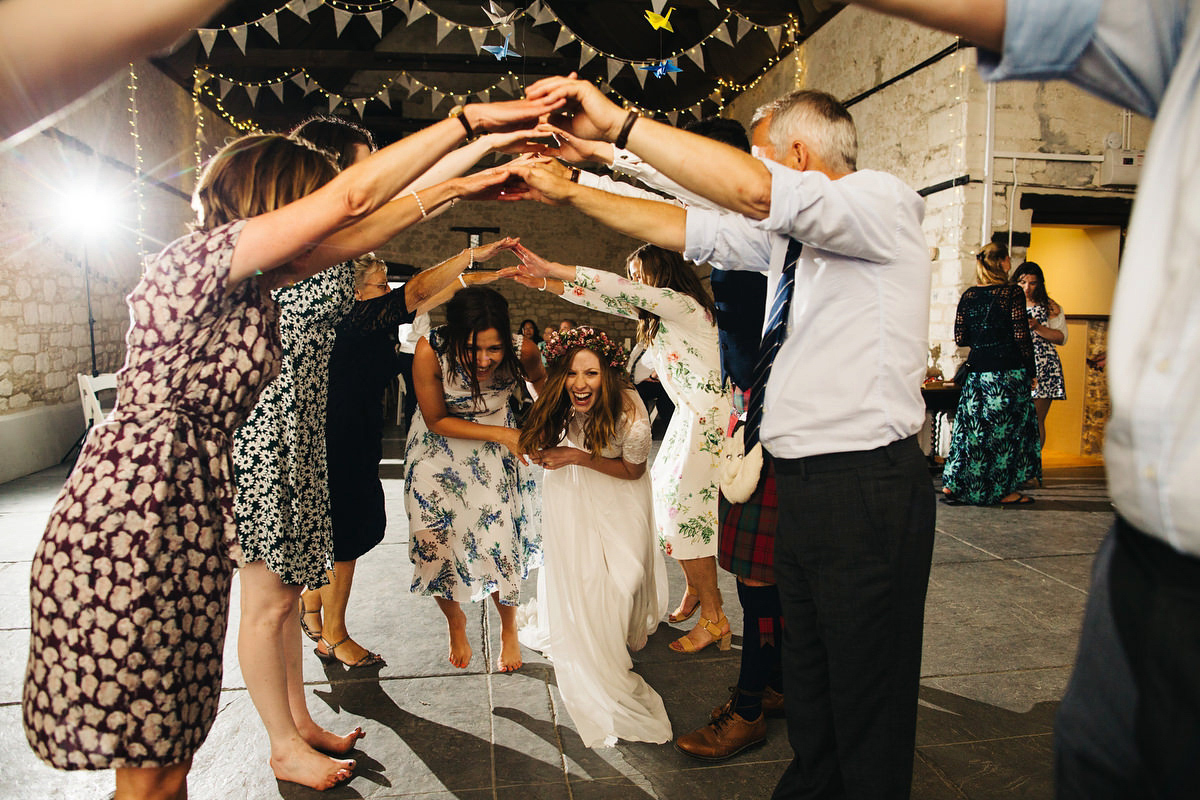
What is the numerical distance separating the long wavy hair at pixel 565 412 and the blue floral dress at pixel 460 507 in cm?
24

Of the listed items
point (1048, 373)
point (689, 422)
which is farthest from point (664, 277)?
point (1048, 373)

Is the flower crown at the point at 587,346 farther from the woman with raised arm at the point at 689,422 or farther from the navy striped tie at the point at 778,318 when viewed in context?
the navy striped tie at the point at 778,318

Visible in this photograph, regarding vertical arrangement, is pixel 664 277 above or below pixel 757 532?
above

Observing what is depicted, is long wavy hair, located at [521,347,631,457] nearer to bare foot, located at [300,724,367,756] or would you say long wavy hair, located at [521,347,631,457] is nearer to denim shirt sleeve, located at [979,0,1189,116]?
bare foot, located at [300,724,367,756]

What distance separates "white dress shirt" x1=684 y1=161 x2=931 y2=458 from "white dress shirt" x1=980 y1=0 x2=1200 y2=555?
62 cm

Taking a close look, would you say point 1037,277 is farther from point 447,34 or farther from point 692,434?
point 447,34

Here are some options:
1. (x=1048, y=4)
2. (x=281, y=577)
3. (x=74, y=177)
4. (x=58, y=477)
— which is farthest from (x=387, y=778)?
(x=74, y=177)

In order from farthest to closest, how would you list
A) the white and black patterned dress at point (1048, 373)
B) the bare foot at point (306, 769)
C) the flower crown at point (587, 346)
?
1. the white and black patterned dress at point (1048, 373)
2. the flower crown at point (587, 346)
3. the bare foot at point (306, 769)

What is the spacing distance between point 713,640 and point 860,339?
1.85 m

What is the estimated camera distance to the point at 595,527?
104 inches

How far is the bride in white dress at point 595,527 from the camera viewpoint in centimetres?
243

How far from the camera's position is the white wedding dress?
2355 millimetres

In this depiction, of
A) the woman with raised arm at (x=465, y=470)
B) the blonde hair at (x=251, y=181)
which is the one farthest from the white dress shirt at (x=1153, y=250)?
the woman with raised arm at (x=465, y=470)

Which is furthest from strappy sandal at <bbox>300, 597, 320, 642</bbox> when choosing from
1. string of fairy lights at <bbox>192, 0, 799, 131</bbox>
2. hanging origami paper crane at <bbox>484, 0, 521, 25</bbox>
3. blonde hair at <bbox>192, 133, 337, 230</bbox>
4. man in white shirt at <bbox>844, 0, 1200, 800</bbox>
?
hanging origami paper crane at <bbox>484, 0, 521, 25</bbox>
